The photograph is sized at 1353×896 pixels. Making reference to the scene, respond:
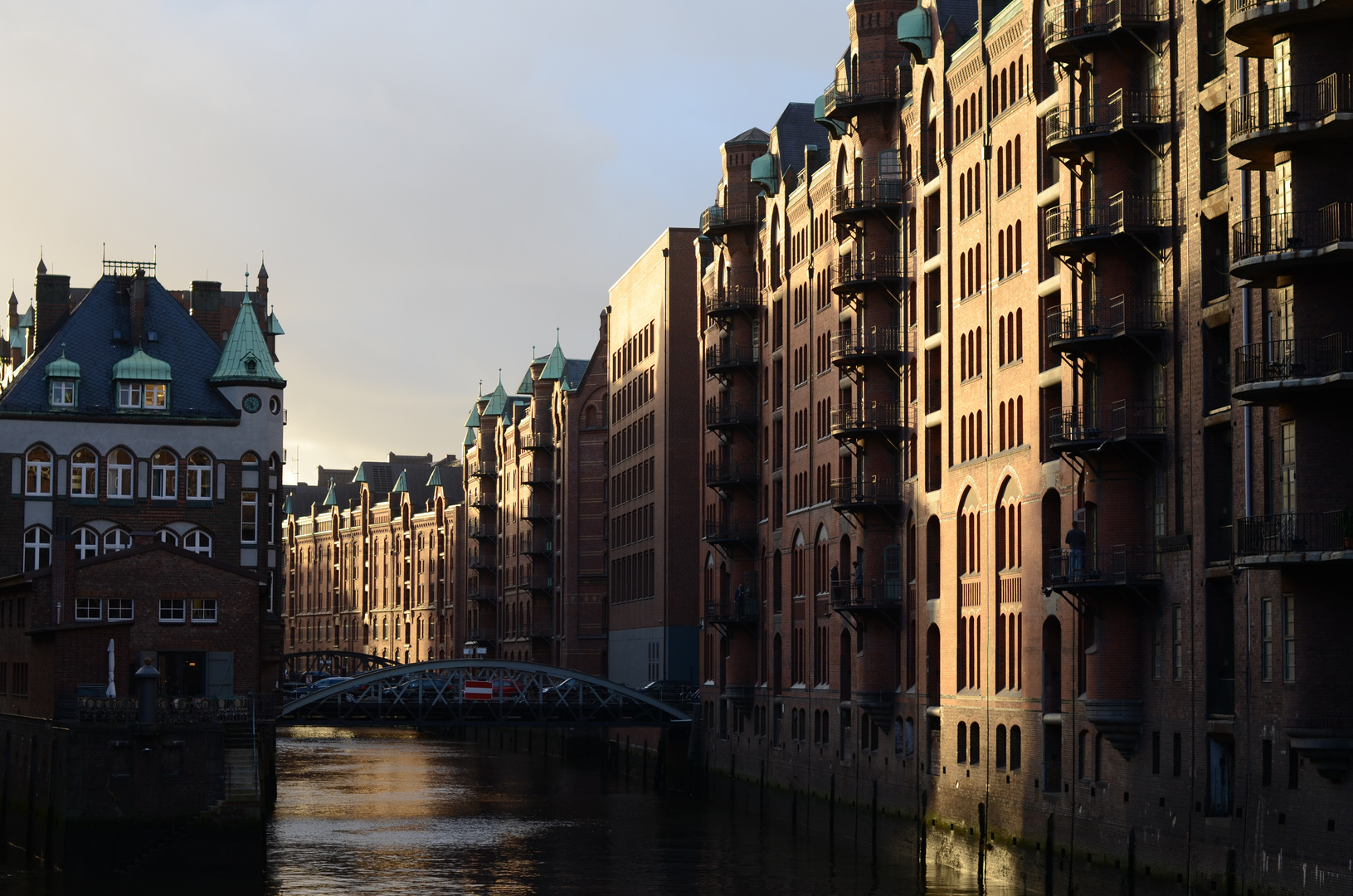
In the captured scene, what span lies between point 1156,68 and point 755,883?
79.9ft

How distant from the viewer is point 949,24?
63.3 meters

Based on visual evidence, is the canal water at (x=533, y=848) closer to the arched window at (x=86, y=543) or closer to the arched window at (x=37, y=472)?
the arched window at (x=86, y=543)

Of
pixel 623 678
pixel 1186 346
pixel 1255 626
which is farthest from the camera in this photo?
pixel 623 678

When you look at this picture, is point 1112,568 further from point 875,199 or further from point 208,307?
point 208,307

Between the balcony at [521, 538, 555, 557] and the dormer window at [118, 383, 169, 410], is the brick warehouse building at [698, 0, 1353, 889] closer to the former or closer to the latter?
the dormer window at [118, 383, 169, 410]

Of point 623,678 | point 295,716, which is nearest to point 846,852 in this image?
point 295,716

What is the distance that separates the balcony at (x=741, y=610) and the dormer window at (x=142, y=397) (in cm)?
2480

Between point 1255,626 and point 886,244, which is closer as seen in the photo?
point 1255,626

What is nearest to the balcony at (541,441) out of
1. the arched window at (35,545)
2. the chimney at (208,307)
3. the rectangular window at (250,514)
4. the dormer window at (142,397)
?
the chimney at (208,307)

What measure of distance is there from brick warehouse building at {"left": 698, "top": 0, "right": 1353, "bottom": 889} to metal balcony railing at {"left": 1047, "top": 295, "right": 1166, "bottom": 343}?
11 cm

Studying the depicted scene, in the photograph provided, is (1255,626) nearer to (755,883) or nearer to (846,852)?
(755,883)

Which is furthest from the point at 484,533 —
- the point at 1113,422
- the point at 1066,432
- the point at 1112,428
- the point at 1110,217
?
the point at 1110,217

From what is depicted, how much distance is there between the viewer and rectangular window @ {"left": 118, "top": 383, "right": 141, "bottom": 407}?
82188mm

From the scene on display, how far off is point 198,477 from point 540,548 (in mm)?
56938
